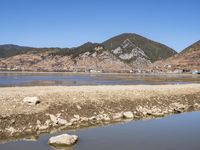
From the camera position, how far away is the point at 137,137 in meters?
21.5

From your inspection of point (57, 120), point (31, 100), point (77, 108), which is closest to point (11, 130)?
point (57, 120)

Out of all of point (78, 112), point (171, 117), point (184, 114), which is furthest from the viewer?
point (184, 114)

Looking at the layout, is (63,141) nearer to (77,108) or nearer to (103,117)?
(103,117)

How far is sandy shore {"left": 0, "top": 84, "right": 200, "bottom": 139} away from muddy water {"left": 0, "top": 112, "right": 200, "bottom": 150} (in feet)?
6.49

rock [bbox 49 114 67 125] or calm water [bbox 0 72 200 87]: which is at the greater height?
rock [bbox 49 114 67 125]

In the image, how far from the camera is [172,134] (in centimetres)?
2266

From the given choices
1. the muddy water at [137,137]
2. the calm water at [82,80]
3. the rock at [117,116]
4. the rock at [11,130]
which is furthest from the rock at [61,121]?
the calm water at [82,80]

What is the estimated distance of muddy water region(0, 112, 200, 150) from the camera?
741 inches

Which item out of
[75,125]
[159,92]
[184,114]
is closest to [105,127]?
[75,125]

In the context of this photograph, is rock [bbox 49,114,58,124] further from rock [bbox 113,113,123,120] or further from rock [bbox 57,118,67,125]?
rock [bbox 113,113,123,120]

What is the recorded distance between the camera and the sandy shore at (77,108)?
75.5 ft

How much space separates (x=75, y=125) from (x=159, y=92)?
16.8 m

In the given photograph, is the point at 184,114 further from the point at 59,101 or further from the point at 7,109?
the point at 7,109

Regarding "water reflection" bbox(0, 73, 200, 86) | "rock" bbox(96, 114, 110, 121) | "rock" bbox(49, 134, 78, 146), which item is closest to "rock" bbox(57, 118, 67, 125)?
"rock" bbox(96, 114, 110, 121)
